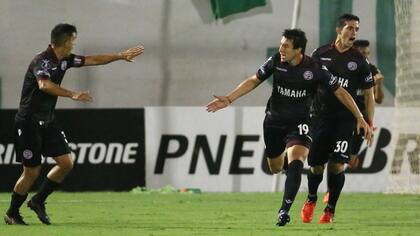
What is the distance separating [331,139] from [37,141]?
3.13 m

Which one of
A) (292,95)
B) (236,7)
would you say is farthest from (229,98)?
(236,7)

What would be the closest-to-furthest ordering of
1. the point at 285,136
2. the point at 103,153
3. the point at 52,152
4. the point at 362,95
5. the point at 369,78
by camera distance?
1. the point at 52,152
2. the point at 285,136
3. the point at 369,78
4. the point at 362,95
5. the point at 103,153

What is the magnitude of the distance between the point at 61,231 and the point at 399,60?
9.39 metres

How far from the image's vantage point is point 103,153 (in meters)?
20.1

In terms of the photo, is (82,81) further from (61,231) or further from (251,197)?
(61,231)

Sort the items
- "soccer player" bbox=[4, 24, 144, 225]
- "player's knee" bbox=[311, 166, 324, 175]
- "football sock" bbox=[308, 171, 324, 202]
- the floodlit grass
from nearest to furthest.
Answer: the floodlit grass → "soccer player" bbox=[4, 24, 144, 225] → "football sock" bbox=[308, 171, 324, 202] → "player's knee" bbox=[311, 166, 324, 175]

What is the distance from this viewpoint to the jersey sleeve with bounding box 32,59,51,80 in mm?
12852

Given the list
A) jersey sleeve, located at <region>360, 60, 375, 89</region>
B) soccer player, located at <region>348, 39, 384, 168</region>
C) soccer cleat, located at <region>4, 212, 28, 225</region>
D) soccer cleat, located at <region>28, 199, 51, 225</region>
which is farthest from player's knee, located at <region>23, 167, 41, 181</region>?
soccer player, located at <region>348, 39, 384, 168</region>

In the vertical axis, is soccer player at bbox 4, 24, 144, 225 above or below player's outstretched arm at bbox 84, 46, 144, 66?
below

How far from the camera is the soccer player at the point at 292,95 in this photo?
12.9 m

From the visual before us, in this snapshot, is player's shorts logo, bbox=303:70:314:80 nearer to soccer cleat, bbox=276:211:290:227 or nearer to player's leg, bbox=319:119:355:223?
player's leg, bbox=319:119:355:223

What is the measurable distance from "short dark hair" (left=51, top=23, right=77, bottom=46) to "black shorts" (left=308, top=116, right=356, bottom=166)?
9.35 ft

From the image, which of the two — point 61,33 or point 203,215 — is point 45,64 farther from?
point 203,215

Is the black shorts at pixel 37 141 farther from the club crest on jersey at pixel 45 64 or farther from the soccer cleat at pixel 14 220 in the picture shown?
→ the club crest on jersey at pixel 45 64
